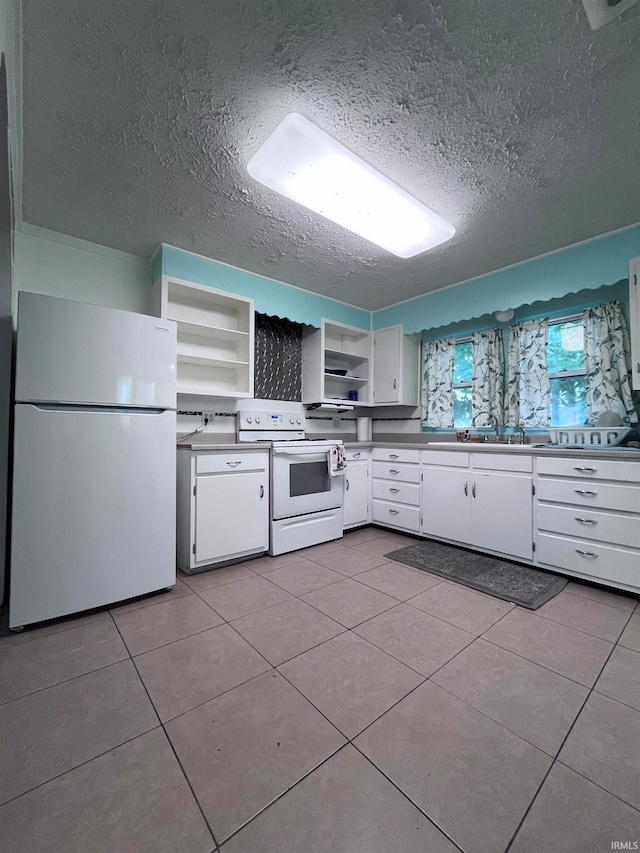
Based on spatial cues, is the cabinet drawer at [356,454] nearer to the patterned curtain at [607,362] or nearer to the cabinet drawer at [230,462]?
the cabinet drawer at [230,462]

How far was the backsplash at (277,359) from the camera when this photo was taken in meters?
3.42

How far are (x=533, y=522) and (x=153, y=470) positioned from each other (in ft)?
8.49

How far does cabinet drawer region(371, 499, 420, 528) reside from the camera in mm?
3299

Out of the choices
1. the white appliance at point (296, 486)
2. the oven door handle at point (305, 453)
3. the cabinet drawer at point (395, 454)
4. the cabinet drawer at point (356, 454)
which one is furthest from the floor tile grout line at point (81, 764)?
the cabinet drawer at point (395, 454)

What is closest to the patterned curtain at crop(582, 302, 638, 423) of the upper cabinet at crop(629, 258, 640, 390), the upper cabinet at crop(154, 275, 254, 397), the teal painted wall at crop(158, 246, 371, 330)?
the upper cabinet at crop(629, 258, 640, 390)

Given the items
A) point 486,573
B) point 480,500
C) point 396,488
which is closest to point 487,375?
point 480,500

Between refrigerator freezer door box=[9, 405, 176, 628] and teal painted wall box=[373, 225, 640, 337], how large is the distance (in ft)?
8.77

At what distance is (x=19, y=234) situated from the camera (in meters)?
2.40

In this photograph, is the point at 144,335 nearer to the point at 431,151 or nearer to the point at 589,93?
the point at 431,151

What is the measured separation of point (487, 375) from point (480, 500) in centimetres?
125

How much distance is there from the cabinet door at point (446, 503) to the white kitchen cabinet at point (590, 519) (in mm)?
531

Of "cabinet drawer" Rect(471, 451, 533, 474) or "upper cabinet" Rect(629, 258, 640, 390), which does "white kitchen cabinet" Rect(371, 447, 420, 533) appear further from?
"upper cabinet" Rect(629, 258, 640, 390)

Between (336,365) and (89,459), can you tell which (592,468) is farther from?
(89,459)

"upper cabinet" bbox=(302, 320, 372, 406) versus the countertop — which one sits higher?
"upper cabinet" bbox=(302, 320, 372, 406)
